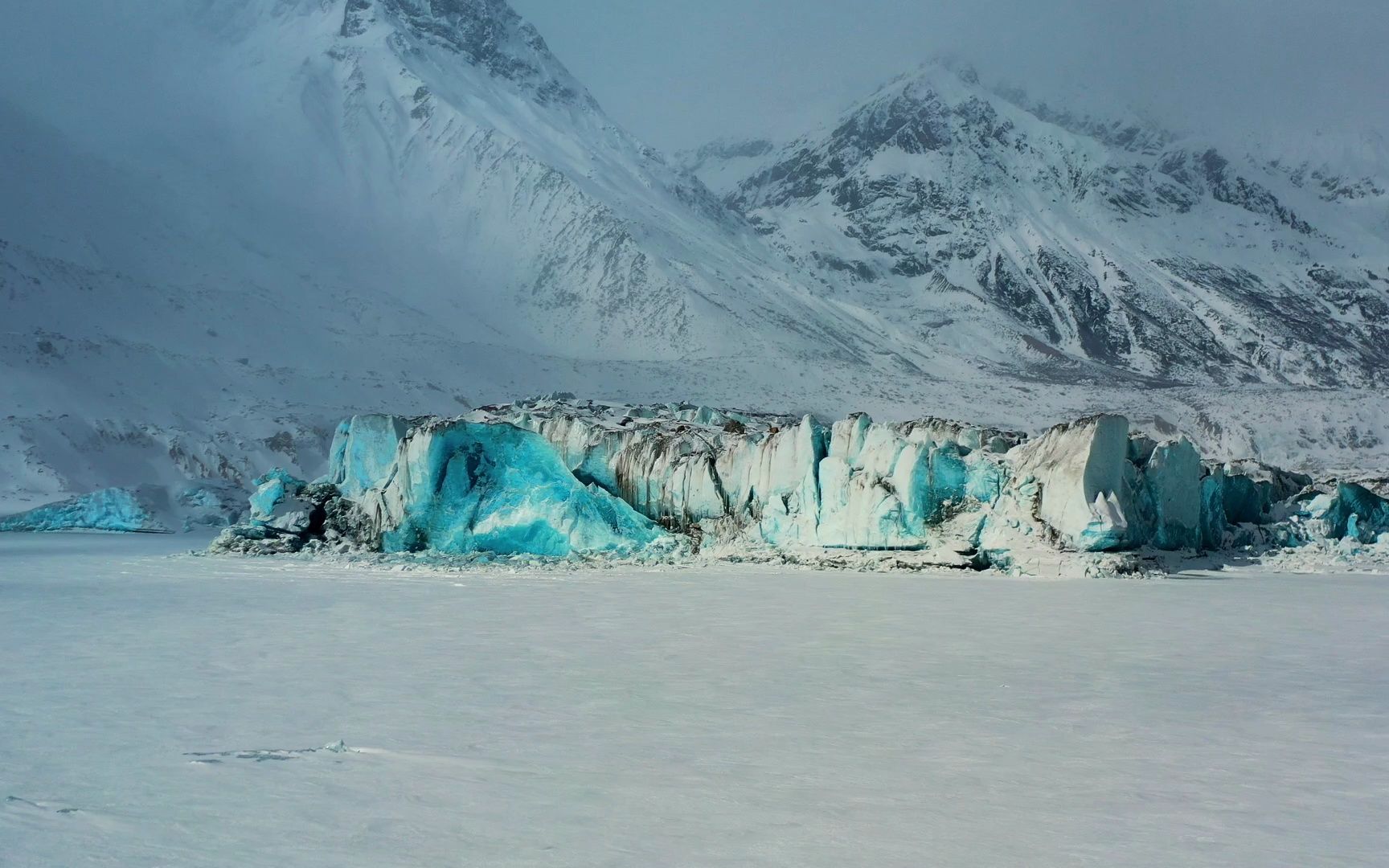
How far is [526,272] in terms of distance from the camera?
273 ft

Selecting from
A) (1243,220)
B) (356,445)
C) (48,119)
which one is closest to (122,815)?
(356,445)

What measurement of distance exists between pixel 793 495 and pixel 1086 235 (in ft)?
389

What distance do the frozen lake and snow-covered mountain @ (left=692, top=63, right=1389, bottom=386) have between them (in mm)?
89250

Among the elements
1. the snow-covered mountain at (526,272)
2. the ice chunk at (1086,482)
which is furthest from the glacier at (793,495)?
the snow-covered mountain at (526,272)

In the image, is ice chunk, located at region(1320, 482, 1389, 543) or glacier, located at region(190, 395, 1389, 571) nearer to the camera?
glacier, located at region(190, 395, 1389, 571)

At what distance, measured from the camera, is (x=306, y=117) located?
92000 mm

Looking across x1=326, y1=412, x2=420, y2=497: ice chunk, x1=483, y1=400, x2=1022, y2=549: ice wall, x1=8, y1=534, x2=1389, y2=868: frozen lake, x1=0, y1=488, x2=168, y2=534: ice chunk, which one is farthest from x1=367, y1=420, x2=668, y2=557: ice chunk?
x1=0, y1=488, x2=168, y2=534: ice chunk

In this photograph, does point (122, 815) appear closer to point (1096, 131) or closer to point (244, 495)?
point (244, 495)

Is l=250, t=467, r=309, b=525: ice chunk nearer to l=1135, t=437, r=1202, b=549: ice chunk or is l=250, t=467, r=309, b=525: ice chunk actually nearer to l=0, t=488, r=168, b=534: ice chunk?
l=0, t=488, r=168, b=534: ice chunk

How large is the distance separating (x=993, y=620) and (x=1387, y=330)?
123 meters

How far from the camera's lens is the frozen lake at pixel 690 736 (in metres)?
4.07

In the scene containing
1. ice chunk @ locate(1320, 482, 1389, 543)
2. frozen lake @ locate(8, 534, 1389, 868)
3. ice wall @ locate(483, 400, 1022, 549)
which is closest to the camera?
frozen lake @ locate(8, 534, 1389, 868)

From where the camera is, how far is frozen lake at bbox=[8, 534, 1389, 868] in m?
4.07

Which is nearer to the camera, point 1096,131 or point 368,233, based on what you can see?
point 368,233
